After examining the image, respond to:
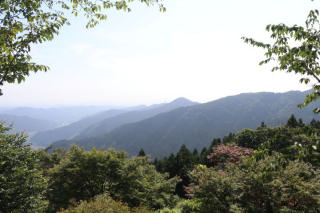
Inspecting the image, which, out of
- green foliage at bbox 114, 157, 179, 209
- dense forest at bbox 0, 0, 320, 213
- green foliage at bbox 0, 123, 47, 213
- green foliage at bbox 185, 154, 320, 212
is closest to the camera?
dense forest at bbox 0, 0, 320, 213

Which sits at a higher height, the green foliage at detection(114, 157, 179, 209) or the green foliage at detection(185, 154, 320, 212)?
the green foliage at detection(185, 154, 320, 212)

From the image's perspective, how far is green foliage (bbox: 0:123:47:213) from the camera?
34.4ft

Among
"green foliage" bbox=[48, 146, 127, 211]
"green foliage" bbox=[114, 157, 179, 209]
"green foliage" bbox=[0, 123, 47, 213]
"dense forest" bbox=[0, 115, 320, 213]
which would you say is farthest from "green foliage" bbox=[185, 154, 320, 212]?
"green foliage" bbox=[0, 123, 47, 213]

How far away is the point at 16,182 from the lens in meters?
10.9

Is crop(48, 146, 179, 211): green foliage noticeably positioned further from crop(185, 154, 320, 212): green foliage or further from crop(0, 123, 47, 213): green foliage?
crop(185, 154, 320, 212): green foliage

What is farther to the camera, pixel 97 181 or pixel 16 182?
pixel 97 181

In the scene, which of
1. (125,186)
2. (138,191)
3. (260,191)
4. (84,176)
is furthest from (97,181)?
(260,191)

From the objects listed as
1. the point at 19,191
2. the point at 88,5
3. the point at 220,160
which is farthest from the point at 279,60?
the point at 220,160

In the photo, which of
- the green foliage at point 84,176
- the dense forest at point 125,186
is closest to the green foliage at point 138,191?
the dense forest at point 125,186

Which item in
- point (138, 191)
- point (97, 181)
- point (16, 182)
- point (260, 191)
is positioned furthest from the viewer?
point (97, 181)

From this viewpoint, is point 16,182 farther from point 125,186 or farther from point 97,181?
point 125,186

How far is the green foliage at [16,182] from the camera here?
10.5 metres

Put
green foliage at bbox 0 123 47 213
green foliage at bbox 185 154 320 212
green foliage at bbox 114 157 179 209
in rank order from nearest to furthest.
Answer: green foliage at bbox 185 154 320 212 < green foliage at bbox 0 123 47 213 < green foliage at bbox 114 157 179 209

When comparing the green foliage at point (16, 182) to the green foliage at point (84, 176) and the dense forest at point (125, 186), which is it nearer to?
the dense forest at point (125, 186)
